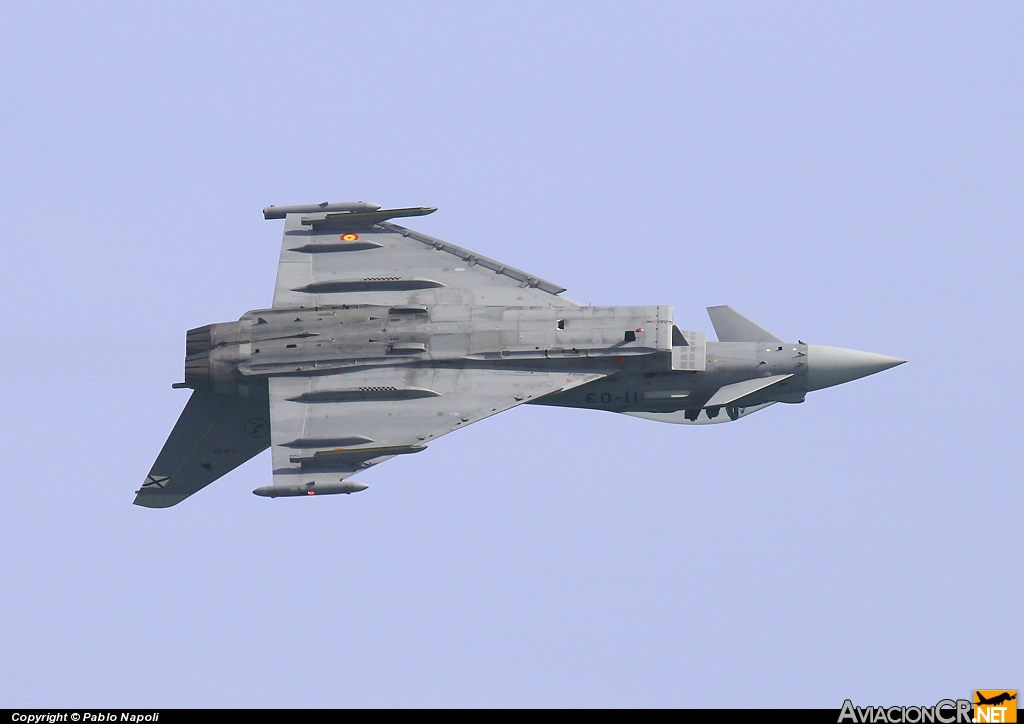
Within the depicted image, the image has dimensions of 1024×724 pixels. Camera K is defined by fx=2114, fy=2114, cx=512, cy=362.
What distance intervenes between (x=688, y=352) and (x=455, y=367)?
21.2 feet

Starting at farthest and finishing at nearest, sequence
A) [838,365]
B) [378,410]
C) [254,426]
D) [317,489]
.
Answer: [254,426]
[838,365]
[378,410]
[317,489]

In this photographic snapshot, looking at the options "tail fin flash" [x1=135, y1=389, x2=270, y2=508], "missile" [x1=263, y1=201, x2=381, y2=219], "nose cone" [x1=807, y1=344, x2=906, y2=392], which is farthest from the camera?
"missile" [x1=263, y1=201, x2=381, y2=219]

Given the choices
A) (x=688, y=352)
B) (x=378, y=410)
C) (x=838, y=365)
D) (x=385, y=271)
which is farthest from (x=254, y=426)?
(x=838, y=365)

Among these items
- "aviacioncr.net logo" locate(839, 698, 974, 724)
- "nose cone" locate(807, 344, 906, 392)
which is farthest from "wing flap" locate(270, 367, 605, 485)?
"aviacioncr.net logo" locate(839, 698, 974, 724)

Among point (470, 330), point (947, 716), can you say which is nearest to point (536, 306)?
point (470, 330)

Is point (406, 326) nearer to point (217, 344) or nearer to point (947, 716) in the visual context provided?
point (217, 344)

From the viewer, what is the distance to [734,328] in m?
59.9

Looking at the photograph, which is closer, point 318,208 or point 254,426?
point 254,426

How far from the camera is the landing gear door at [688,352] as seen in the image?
2301 inches

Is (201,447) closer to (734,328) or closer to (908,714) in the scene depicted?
(734,328)

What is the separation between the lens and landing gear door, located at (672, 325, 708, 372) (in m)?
58.4

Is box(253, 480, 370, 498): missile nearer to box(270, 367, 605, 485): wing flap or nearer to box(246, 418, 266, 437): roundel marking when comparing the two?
box(270, 367, 605, 485): wing flap

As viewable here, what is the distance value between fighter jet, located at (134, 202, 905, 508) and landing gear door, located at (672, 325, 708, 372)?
39 millimetres

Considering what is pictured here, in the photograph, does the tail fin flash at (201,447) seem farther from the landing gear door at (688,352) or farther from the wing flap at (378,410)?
the landing gear door at (688,352)
